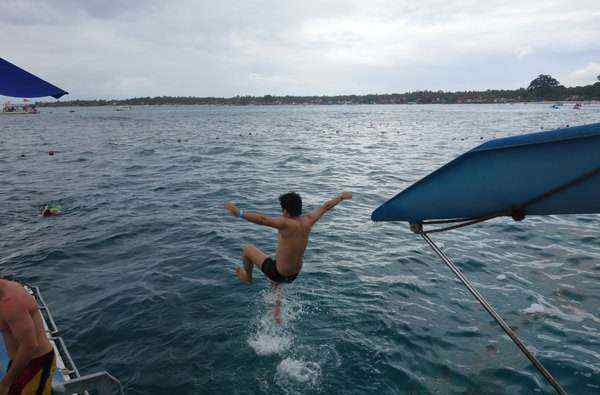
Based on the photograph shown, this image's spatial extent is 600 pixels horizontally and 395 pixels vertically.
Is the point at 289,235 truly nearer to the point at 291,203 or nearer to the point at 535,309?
the point at 291,203

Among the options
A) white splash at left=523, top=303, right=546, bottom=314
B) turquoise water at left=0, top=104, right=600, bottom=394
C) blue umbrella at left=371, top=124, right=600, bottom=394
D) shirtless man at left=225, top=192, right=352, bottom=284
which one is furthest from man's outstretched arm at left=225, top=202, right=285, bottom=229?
white splash at left=523, top=303, right=546, bottom=314

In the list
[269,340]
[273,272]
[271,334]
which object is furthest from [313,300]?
[273,272]

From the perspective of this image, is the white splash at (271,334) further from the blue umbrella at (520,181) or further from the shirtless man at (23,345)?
the blue umbrella at (520,181)

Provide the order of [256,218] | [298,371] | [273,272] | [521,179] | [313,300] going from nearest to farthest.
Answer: [521,179] < [256,218] < [298,371] < [273,272] < [313,300]

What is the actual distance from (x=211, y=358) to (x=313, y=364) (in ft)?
5.96

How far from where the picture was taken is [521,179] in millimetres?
3215

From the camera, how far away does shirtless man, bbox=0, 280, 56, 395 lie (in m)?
3.59

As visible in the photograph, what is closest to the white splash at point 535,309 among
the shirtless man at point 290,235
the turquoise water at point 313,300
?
the turquoise water at point 313,300

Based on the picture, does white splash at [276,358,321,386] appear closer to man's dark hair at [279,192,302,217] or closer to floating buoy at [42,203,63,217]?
man's dark hair at [279,192,302,217]

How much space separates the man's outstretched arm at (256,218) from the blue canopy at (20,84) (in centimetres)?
553

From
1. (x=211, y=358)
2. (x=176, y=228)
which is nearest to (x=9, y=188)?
(x=176, y=228)

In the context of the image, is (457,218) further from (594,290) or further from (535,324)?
(594,290)

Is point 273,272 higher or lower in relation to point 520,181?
lower

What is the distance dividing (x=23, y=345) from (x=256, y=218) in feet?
9.74
